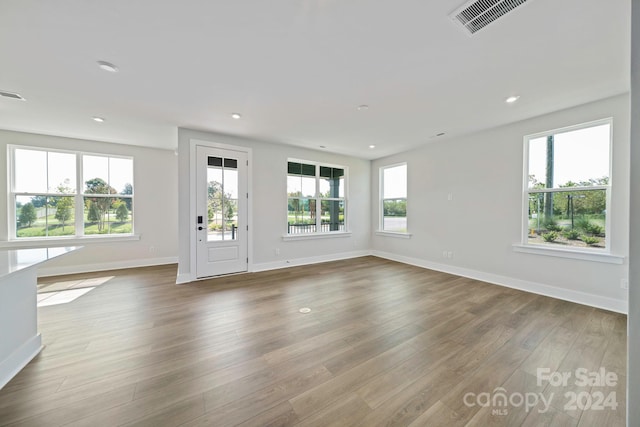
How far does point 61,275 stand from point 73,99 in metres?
3.29

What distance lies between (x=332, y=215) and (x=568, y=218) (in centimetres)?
402

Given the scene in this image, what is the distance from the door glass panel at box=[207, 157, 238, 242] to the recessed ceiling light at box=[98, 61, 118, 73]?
1969 mm

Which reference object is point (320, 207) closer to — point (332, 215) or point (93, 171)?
point (332, 215)

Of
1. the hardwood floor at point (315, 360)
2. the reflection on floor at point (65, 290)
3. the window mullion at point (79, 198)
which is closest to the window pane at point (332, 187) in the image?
the hardwood floor at point (315, 360)

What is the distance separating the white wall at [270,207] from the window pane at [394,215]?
2.89 feet

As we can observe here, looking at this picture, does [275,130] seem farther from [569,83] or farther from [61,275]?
[61,275]

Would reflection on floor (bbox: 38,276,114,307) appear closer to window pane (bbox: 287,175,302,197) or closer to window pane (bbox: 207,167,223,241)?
window pane (bbox: 207,167,223,241)

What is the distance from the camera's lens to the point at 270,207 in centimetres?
486

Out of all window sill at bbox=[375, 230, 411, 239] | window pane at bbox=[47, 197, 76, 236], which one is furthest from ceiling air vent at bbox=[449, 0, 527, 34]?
window pane at bbox=[47, 197, 76, 236]

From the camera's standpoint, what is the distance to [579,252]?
3.11 meters

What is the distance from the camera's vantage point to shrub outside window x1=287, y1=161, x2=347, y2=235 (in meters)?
5.26

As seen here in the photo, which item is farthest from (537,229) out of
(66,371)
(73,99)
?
(73,99)

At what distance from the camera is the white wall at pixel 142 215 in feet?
14.6

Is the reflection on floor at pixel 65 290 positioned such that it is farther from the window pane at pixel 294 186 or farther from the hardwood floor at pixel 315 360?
the window pane at pixel 294 186
